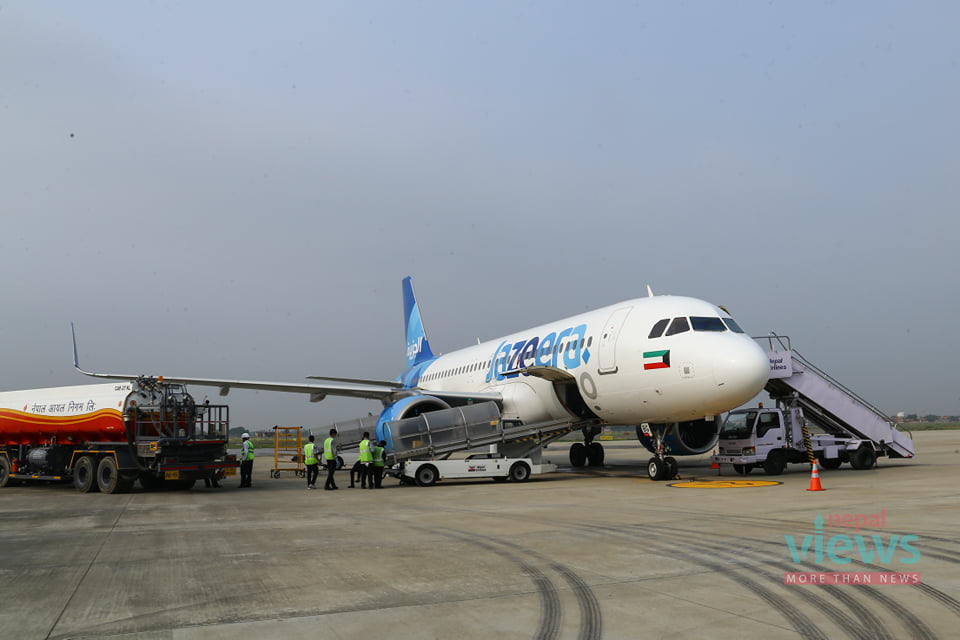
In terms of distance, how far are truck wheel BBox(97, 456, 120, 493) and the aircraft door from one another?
11183 mm

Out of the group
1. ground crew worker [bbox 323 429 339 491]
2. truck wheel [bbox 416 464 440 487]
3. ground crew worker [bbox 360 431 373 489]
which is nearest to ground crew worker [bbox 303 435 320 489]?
ground crew worker [bbox 323 429 339 491]

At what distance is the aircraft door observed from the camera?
1641 centimetres

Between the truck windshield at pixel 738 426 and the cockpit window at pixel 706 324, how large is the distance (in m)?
3.94

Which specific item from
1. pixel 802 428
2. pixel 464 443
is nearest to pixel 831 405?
pixel 802 428

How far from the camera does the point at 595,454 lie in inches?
932

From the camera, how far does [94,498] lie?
1633cm

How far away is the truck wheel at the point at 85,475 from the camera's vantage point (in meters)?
18.0

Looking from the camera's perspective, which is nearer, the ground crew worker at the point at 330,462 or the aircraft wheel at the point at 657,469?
the aircraft wheel at the point at 657,469

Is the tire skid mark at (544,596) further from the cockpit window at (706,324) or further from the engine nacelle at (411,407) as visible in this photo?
the engine nacelle at (411,407)

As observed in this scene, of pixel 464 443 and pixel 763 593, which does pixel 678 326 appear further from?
pixel 763 593

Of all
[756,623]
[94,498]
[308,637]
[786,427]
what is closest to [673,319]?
[786,427]

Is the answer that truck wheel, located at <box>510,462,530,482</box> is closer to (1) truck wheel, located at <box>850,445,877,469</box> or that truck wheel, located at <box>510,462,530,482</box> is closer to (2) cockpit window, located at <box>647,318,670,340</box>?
(2) cockpit window, located at <box>647,318,670,340</box>

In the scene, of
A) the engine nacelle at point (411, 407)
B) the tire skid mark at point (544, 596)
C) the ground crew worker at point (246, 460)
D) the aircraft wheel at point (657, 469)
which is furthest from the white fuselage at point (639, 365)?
the tire skid mark at point (544, 596)

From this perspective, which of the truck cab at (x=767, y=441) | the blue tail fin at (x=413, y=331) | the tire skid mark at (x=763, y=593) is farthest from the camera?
Answer: the blue tail fin at (x=413, y=331)
